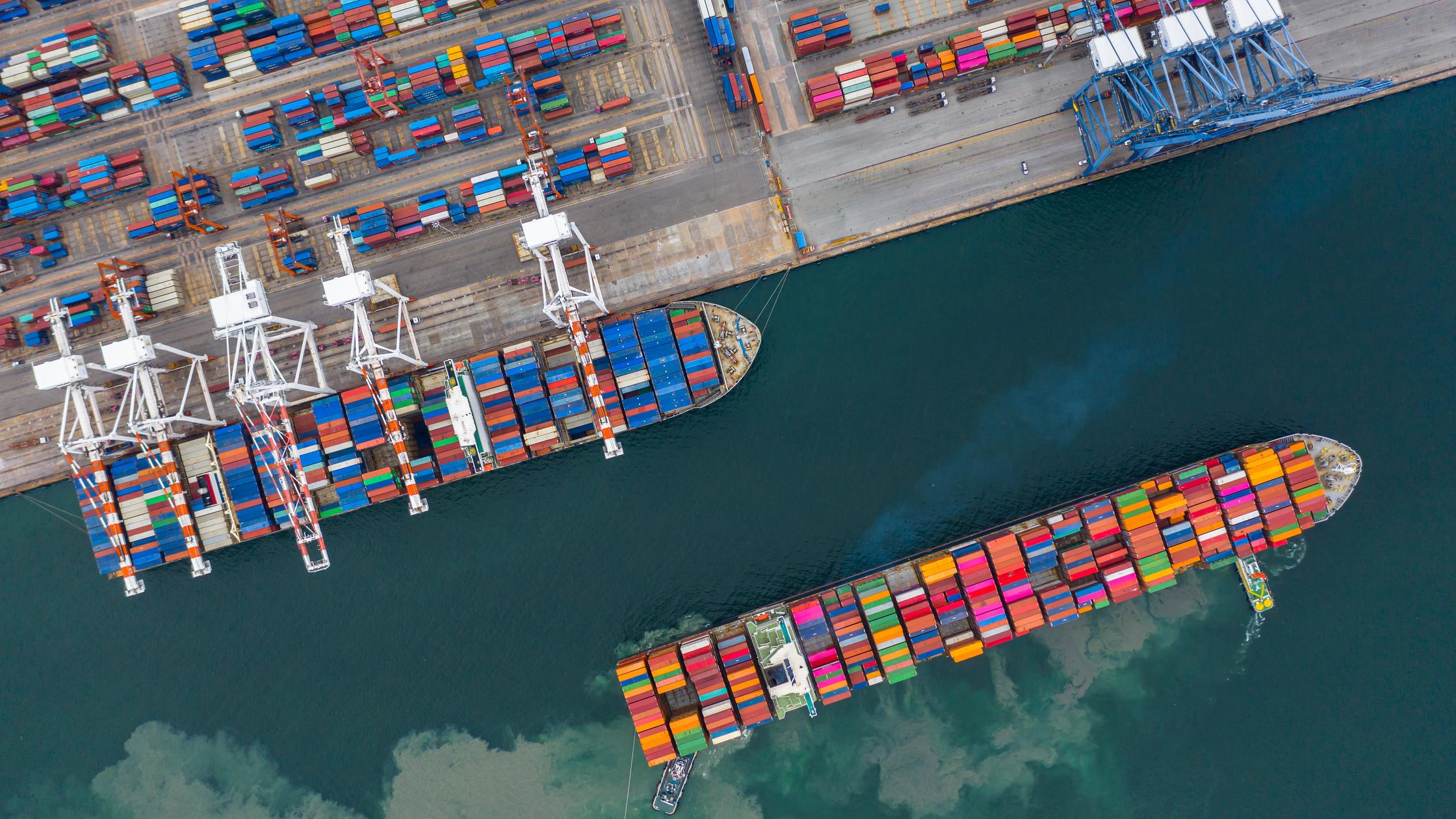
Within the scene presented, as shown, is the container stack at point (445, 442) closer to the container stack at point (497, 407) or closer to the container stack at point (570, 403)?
the container stack at point (497, 407)

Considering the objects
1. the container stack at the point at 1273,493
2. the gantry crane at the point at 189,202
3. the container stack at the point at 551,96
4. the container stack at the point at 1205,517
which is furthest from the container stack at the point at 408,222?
the container stack at the point at 1273,493

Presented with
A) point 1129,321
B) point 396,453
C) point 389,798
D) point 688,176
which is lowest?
point 389,798

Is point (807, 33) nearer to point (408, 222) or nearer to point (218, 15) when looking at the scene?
point (408, 222)

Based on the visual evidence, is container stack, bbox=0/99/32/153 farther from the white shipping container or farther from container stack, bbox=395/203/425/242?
container stack, bbox=395/203/425/242

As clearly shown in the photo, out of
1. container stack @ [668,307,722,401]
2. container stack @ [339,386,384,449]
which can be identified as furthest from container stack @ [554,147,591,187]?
container stack @ [339,386,384,449]

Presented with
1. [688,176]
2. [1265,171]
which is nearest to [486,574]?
[688,176]

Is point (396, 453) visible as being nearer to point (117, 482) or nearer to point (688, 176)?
point (117, 482)

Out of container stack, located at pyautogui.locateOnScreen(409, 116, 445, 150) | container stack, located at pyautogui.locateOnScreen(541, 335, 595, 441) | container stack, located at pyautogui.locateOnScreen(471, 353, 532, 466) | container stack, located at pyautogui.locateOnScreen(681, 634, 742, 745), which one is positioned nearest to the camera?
container stack, located at pyautogui.locateOnScreen(681, 634, 742, 745)
